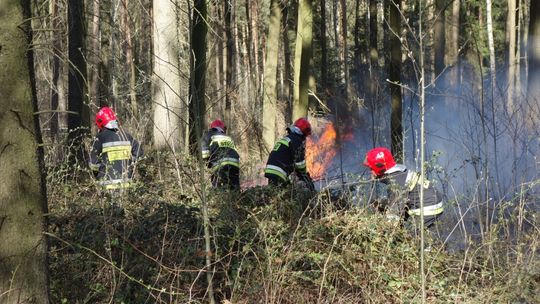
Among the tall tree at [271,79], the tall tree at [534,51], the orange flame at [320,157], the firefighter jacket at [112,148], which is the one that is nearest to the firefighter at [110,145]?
the firefighter jacket at [112,148]

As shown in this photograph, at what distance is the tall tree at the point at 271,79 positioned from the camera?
1526 cm

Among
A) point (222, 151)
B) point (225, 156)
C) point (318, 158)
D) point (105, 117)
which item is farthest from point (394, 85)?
point (105, 117)

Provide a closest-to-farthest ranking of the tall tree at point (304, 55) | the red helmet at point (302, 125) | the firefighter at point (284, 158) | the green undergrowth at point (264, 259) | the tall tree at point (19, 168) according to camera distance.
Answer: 1. the tall tree at point (19, 168)
2. the green undergrowth at point (264, 259)
3. the firefighter at point (284, 158)
4. the red helmet at point (302, 125)
5. the tall tree at point (304, 55)

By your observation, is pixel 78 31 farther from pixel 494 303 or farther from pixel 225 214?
pixel 494 303

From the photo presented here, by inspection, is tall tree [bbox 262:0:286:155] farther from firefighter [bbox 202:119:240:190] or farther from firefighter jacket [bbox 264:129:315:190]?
firefighter jacket [bbox 264:129:315:190]

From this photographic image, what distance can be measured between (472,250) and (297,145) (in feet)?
12.5

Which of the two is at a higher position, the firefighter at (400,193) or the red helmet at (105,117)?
the red helmet at (105,117)

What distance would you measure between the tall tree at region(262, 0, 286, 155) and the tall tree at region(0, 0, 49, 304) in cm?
1061

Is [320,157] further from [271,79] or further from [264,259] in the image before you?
[271,79]

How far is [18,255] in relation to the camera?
14.4 feet

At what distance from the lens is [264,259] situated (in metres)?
5.97

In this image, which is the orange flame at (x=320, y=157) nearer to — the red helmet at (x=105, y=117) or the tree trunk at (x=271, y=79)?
the tree trunk at (x=271, y=79)

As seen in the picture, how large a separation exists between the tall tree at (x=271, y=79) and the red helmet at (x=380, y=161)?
782cm

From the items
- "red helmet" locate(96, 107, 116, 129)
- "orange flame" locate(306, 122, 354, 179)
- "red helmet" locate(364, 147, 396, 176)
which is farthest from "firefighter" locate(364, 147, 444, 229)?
"red helmet" locate(96, 107, 116, 129)
